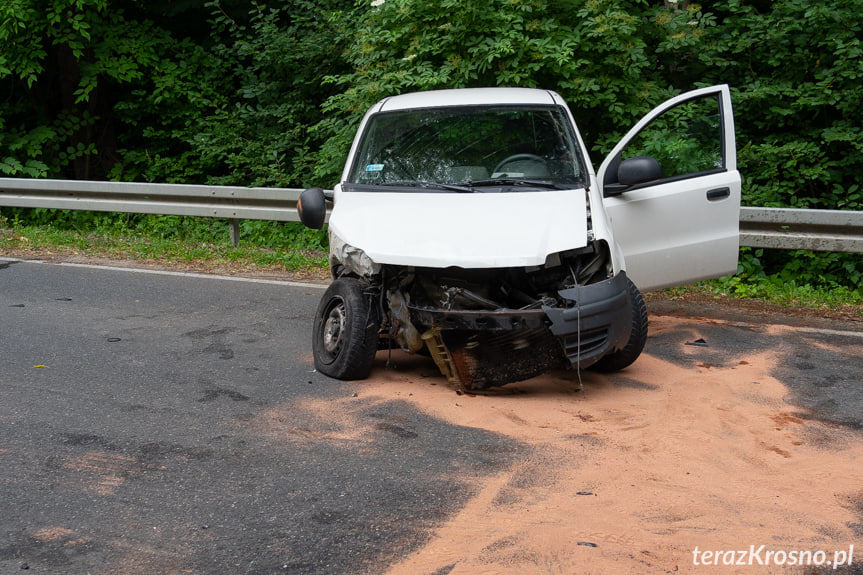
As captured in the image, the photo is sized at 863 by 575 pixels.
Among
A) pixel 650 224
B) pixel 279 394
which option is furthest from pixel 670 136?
pixel 279 394

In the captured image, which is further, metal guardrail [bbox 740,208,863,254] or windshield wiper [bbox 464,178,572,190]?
metal guardrail [bbox 740,208,863,254]

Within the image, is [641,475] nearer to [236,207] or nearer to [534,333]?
[534,333]

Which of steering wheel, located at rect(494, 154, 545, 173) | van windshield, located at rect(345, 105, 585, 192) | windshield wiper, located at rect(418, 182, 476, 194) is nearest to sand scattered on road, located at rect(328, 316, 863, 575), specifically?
windshield wiper, located at rect(418, 182, 476, 194)

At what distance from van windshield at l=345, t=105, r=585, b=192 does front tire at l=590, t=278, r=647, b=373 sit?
96 cm

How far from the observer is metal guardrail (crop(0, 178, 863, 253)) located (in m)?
8.41

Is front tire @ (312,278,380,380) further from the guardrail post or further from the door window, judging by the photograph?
the guardrail post

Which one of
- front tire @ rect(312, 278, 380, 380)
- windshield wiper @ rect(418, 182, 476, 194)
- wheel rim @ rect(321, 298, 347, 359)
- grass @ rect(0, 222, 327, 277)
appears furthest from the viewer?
grass @ rect(0, 222, 327, 277)

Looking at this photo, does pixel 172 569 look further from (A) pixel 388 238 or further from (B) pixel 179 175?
(B) pixel 179 175

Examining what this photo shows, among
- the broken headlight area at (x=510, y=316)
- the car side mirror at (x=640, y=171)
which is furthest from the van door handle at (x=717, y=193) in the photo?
the broken headlight area at (x=510, y=316)

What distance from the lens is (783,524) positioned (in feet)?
12.1

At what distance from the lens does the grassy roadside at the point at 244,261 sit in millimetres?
8539

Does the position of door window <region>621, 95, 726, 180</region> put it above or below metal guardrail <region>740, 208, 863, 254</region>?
above

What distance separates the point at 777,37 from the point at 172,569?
31.4ft

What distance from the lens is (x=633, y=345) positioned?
5914mm
